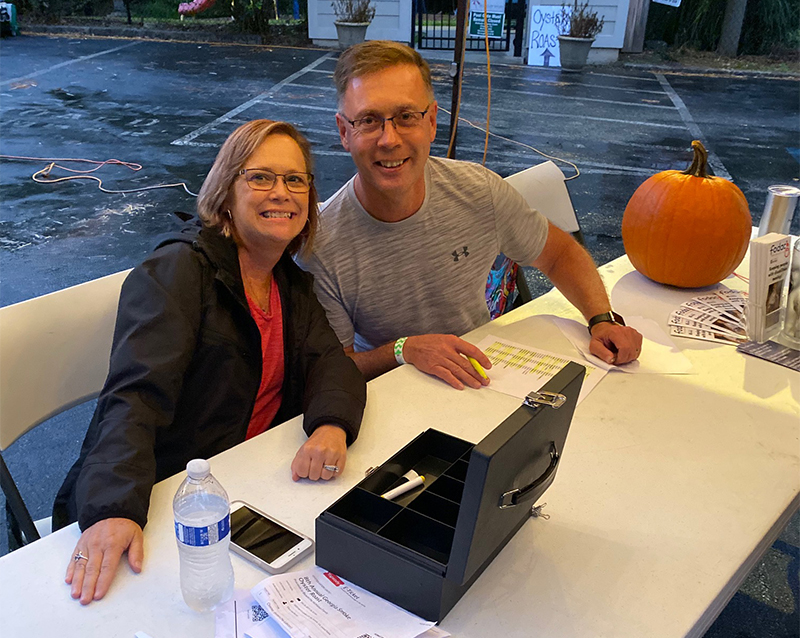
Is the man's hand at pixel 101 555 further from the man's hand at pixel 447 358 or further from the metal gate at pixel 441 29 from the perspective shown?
the metal gate at pixel 441 29

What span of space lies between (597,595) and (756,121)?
882 centimetres

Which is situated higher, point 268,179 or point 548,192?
point 268,179

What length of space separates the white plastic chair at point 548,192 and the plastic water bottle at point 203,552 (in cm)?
181

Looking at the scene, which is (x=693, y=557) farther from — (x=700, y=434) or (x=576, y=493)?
(x=700, y=434)

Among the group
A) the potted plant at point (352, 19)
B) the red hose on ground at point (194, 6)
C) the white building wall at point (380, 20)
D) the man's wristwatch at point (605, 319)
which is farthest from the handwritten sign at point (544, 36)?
the man's wristwatch at point (605, 319)

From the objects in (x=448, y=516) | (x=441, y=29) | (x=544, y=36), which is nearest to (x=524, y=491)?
(x=448, y=516)

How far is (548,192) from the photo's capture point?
264cm

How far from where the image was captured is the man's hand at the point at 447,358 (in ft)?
5.20

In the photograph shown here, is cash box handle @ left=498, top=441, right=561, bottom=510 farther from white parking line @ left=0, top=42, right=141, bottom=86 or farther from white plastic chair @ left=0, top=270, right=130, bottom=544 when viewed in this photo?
white parking line @ left=0, top=42, right=141, bottom=86

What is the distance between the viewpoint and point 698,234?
201 cm

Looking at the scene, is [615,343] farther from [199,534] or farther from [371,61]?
[199,534]

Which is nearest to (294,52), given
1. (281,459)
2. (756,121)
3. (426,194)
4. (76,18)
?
(76,18)

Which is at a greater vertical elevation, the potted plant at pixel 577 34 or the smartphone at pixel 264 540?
the potted plant at pixel 577 34

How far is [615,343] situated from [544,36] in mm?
11805
